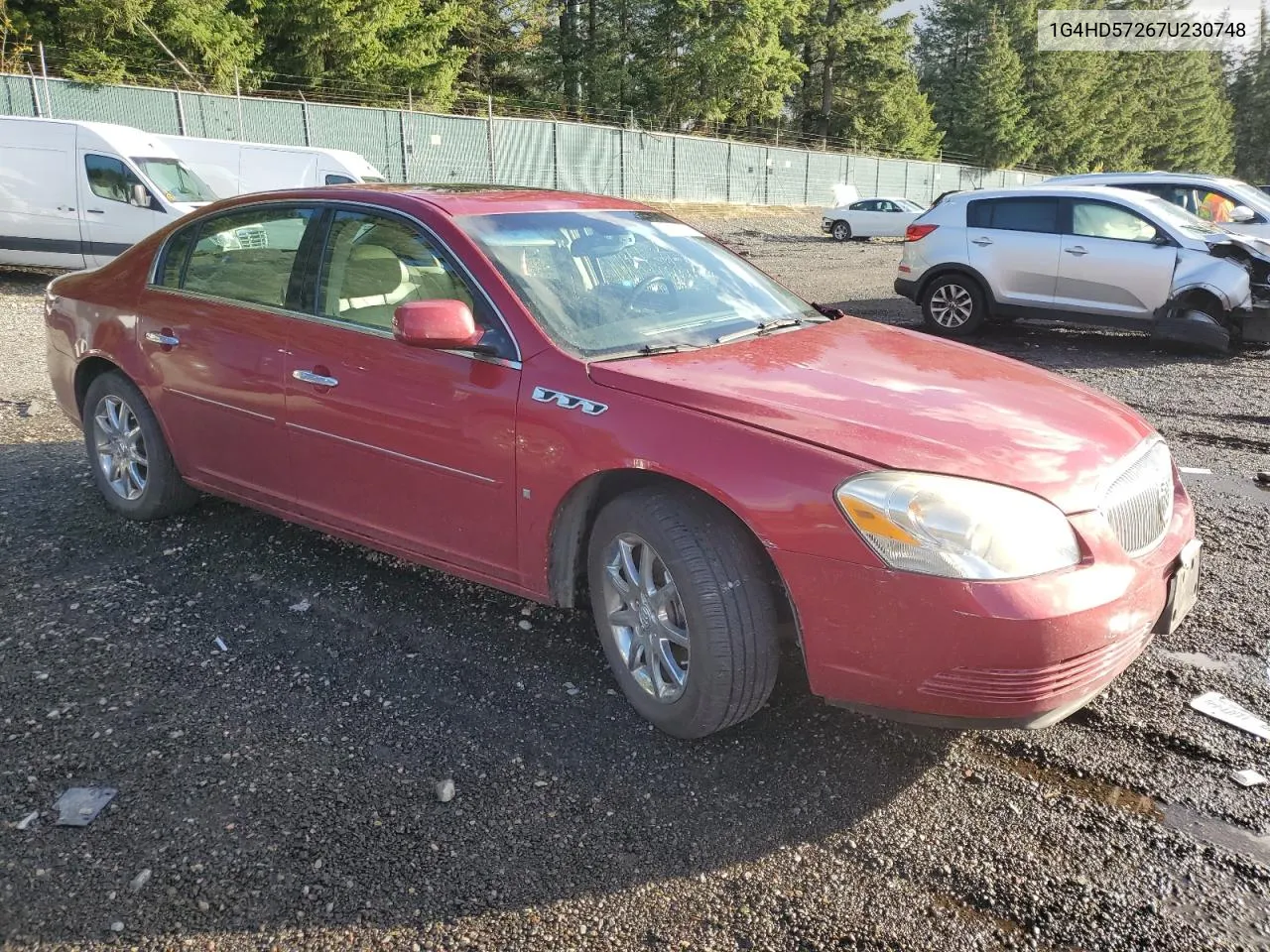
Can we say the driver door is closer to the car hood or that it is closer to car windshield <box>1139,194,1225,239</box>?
the car hood

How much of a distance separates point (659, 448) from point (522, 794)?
1.04 meters

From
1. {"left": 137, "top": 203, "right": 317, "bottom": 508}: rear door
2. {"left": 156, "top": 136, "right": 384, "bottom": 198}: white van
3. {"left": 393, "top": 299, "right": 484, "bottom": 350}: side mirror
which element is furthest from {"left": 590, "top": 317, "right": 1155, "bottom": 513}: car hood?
{"left": 156, "top": 136, "right": 384, "bottom": 198}: white van

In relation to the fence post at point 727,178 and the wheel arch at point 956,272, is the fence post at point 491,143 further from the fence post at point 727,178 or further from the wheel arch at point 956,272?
the wheel arch at point 956,272

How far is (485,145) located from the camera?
29156 millimetres

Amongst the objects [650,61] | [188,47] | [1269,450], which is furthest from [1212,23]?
[1269,450]

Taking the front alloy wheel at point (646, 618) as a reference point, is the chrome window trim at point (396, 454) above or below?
above

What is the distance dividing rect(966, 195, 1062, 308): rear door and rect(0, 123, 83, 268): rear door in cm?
1134

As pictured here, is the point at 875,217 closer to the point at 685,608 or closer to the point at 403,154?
the point at 403,154

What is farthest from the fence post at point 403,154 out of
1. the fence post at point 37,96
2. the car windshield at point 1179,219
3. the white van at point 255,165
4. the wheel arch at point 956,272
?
the car windshield at point 1179,219

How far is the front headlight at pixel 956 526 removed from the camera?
2406 mm

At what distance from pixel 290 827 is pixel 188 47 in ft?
103

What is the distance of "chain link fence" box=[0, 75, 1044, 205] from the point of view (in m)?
23.3

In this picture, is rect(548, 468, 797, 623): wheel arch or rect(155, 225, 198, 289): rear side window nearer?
rect(548, 468, 797, 623): wheel arch

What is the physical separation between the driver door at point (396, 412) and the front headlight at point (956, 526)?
122 cm
